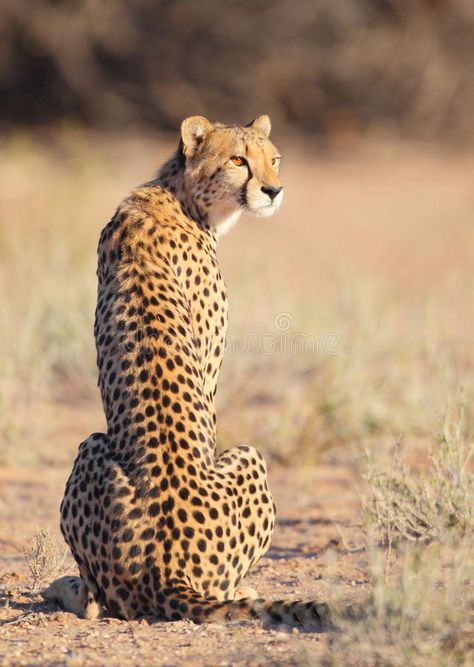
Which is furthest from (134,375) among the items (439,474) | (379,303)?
(379,303)

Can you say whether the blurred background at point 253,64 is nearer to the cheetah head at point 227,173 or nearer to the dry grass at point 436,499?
the cheetah head at point 227,173

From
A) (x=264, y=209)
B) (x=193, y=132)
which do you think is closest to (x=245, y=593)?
(x=264, y=209)

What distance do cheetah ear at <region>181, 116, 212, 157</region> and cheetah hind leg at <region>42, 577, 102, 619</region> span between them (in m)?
1.59

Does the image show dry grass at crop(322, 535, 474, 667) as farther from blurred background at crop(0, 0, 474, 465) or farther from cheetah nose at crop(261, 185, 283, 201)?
blurred background at crop(0, 0, 474, 465)

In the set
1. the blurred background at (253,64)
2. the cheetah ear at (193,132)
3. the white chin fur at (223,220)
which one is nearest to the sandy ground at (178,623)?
the white chin fur at (223,220)

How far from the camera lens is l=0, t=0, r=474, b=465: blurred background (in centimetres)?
640

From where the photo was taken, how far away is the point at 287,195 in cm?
1313

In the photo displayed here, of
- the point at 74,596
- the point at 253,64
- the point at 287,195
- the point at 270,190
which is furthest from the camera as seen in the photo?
the point at 253,64

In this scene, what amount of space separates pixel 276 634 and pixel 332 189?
35.7ft

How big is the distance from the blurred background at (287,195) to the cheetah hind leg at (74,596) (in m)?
2.15

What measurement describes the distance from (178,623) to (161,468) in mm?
420

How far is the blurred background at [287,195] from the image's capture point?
252 inches

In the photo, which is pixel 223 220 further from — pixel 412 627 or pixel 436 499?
pixel 412 627

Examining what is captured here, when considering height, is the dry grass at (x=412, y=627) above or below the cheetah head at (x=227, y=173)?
below
